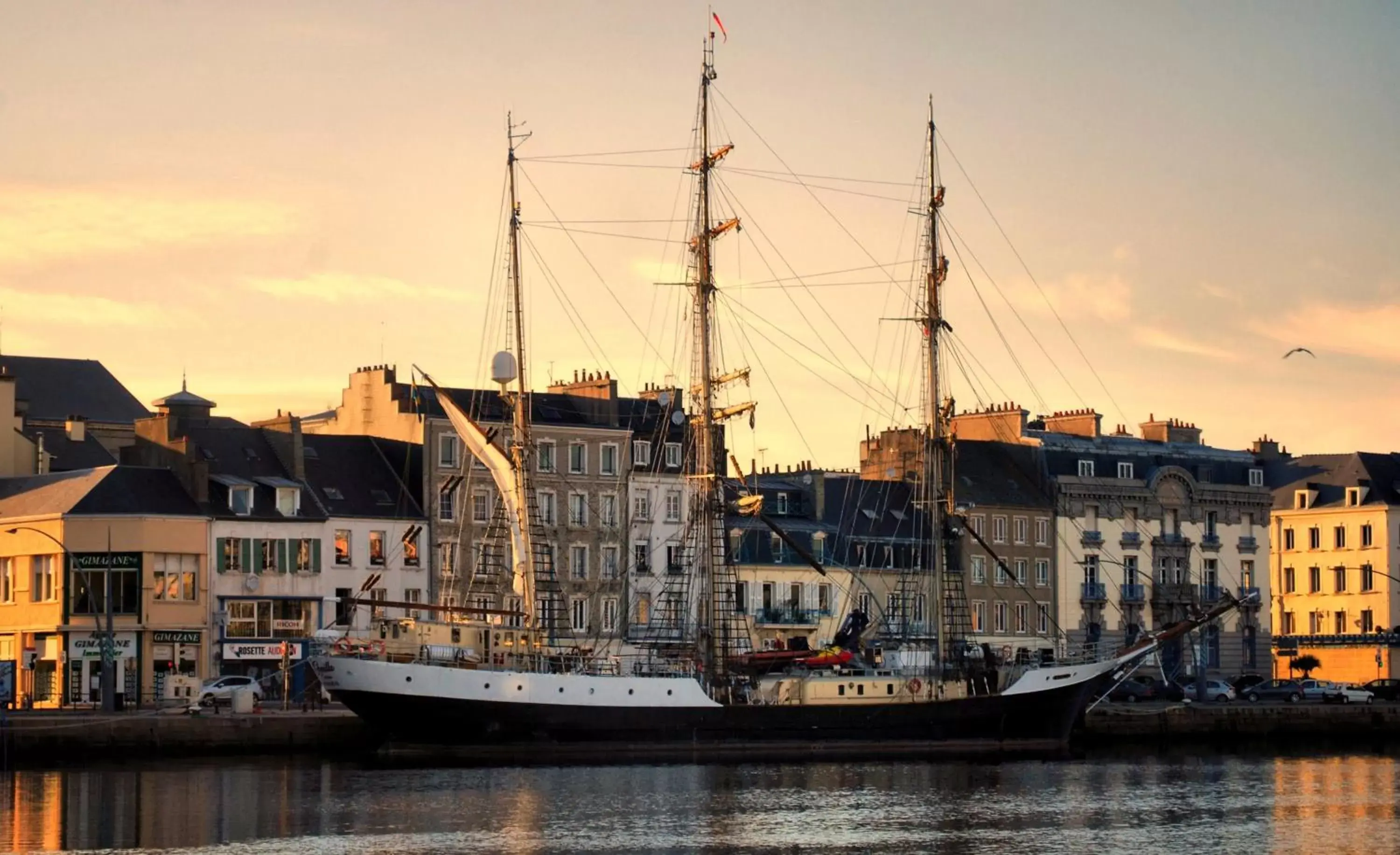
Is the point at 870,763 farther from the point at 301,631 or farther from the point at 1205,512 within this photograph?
the point at 1205,512

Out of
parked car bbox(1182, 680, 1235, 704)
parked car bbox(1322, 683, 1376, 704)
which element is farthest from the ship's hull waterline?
parked car bbox(1322, 683, 1376, 704)

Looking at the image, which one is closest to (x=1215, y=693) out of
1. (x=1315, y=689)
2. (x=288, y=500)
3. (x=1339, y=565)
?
(x=1315, y=689)

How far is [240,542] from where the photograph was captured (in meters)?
96.4

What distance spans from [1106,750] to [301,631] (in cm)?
3081

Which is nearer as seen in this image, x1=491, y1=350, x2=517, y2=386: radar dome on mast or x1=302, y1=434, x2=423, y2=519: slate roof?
x1=491, y1=350, x2=517, y2=386: radar dome on mast

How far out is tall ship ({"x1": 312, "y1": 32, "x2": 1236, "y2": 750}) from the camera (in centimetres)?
8056

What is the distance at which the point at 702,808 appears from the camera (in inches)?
2566

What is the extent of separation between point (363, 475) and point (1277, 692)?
39.8m

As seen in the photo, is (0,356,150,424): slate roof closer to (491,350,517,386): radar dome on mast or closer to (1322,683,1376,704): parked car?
(491,350,517,386): radar dome on mast

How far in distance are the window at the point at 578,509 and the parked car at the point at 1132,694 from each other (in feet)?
75.0

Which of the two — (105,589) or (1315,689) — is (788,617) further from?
(105,589)

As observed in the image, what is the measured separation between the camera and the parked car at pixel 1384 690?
11088cm

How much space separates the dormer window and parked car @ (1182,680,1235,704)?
37.6 metres

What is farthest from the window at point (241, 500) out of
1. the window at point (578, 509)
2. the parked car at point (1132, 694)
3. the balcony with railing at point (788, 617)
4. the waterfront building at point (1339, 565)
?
the waterfront building at point (1339, 565)
